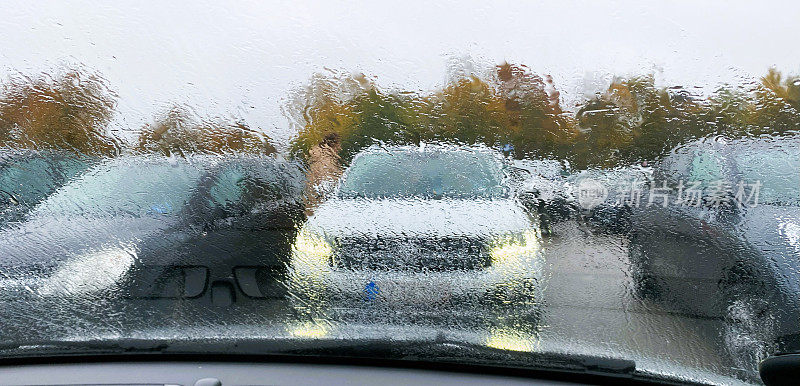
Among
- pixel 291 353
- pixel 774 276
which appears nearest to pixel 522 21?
pixel 774 276

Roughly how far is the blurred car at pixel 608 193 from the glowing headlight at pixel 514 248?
10.2 inches

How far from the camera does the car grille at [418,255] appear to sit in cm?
289

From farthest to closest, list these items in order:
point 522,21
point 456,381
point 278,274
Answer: point 278,274 → point 522,21 → point 456,381

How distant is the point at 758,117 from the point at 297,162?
2.11 m

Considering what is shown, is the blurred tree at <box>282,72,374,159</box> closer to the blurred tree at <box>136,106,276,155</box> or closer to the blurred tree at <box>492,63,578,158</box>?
the blurred tree at <box>136,106,276,155</box>

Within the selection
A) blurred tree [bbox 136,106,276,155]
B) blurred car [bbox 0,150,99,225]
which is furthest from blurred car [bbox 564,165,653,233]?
blurred car [bbox 0,150,99,225]

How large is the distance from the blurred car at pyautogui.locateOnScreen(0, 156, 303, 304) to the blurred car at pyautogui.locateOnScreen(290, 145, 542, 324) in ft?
0.76

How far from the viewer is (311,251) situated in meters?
2.96

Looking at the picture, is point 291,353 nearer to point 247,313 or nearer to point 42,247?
point 247,313

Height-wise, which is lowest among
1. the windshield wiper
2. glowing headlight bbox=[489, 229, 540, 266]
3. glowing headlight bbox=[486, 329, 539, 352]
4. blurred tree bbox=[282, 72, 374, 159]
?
the windshield wiper

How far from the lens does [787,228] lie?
96.7 inches

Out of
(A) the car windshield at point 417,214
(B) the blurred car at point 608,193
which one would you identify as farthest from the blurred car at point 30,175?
(B) the blurred car at point 608,193

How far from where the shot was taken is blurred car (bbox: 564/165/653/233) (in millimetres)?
2707

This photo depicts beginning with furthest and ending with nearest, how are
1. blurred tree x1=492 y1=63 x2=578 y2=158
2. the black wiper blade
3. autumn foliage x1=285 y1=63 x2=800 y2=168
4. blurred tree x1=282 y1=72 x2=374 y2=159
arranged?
blurred tree x1=282 y1=72 x2=374 y2=159, blurred tree x1=492 y1=63 x2=578 y2=158, autumn foliage x1=285 y1=63 x2=800 y2=168, the black wiper blade
